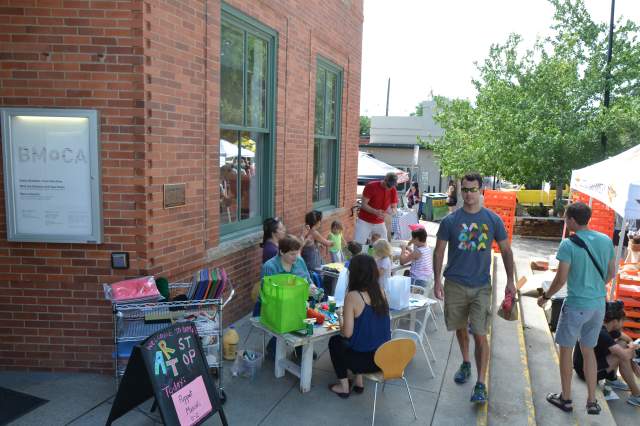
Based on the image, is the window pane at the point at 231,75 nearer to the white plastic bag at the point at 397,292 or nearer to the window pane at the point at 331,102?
the white plastic bag at the point at 397,292

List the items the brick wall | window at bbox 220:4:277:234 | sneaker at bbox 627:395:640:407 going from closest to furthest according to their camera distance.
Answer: the brick wall
sneaker at bbox 627:395:640:407
window at bbox 220:4:277:234

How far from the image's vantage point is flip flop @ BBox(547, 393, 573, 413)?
16.8 feet

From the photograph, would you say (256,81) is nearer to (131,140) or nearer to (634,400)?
(131,140)

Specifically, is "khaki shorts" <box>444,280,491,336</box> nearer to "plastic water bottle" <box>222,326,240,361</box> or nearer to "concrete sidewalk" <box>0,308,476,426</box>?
"concrete sidewalk" <box>0,308,476,426</box>

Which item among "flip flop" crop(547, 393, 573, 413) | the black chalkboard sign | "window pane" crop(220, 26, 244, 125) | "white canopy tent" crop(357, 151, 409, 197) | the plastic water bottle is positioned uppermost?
"window pane" crop(220, 26, 244, 125)

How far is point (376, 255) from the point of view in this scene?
634 cm

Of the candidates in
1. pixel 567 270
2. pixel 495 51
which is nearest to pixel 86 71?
pixel 567 270

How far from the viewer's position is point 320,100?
9.89m

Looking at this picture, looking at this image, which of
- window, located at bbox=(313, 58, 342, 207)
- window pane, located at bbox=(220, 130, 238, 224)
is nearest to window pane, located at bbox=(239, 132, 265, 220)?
window pane, located at bbox=(220, 130, 238, 224)

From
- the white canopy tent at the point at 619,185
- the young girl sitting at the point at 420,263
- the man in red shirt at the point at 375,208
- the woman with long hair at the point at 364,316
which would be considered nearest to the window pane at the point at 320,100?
the man in red shirt at the point at 375,208

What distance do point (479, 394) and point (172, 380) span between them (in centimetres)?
273

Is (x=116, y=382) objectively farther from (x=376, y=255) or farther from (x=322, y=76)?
(x=322, y=76)

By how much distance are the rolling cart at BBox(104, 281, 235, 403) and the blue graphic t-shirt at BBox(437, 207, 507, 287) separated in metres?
2.13

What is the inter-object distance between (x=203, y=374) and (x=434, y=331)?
3627mm
